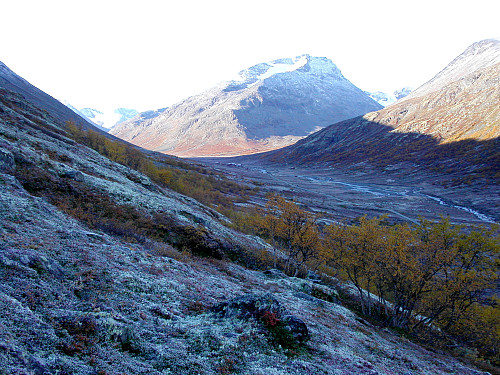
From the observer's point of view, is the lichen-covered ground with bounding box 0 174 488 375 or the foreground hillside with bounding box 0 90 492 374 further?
the foreground hillside with bounding box 0 90 492 374

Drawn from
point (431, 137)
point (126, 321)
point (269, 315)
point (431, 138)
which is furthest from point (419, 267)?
point (431, 137)

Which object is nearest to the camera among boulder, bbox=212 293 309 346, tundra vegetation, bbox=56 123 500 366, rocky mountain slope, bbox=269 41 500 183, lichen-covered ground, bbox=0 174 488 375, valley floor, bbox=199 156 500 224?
lichen-covered ground, bbox=0 174 488 375

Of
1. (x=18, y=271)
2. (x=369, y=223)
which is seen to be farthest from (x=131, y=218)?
(x=369, y=223)

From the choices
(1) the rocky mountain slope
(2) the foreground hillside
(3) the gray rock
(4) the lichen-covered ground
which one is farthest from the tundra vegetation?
(1) the rocky mountain slope

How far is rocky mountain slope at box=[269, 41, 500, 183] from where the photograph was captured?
101 m

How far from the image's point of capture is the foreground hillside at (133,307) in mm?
5555

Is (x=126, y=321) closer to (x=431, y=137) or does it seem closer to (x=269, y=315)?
(x=269, y=315)

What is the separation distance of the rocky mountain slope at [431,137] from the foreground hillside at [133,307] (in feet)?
320

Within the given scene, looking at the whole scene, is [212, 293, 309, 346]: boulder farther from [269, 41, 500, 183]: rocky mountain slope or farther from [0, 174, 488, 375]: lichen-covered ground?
[269, 41, 500, 183]: rocky mountain slope

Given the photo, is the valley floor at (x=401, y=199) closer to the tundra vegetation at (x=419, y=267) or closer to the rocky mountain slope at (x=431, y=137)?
the rocky mountain slope at (x=431, y=137)

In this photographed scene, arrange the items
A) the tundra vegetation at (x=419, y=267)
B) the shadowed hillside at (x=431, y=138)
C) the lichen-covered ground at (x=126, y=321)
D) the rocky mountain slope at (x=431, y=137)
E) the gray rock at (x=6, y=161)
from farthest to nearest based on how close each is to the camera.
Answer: the rocky mountain slope at (x=431, y=137) → the shadowed hillside at (x=431, y=138) → the tundra vegetation at (x=419, y=267) → the gray rock at (x=6, y=161) → the lichen-covered ground at (x=126, y=321)

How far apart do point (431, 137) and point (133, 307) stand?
157996 millimetres

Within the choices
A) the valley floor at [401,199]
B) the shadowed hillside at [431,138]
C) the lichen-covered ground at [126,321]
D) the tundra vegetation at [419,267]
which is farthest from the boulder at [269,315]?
the shadowed hillside at [431,138]

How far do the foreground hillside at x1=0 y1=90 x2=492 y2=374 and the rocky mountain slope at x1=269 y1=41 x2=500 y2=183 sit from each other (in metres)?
97.5
